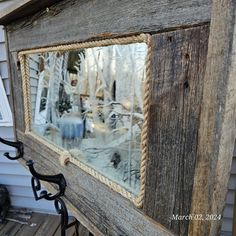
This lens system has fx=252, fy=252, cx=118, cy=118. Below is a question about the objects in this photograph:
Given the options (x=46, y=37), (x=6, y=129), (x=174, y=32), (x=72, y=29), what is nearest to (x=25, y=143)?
(x=46, y=37)

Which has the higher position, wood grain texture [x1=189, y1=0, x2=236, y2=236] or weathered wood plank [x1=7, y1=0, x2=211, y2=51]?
weathered wood plank [x1=7, y1=0, x2=211, y2=51]

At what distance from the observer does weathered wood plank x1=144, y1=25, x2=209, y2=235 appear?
406 millimetres

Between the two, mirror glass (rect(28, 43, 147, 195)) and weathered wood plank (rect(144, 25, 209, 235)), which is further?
mirror glass (rect(28, 43, 147, 195))

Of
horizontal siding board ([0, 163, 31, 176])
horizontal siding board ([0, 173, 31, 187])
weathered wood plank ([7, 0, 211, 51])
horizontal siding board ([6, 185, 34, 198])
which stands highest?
weathered wood plank ([7, 0, 211, 51])

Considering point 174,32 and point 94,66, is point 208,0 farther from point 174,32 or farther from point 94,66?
Answer: point 94,66

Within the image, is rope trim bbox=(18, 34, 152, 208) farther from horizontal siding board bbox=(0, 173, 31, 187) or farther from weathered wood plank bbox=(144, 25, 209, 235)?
horizontal siding board bbox=(0, 173, 31, 187)

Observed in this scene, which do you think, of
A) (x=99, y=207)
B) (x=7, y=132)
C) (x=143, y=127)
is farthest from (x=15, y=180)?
(x=143, y=127)

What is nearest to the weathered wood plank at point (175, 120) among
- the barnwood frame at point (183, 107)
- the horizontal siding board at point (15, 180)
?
the barnwood frame at point (183, 107)

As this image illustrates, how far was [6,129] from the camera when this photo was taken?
174 cm

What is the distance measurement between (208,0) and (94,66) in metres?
0.35

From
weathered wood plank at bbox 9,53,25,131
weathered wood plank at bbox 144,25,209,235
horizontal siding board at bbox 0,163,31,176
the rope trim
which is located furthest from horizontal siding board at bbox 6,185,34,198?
weathered wood plank at bbox 144,25,209,235

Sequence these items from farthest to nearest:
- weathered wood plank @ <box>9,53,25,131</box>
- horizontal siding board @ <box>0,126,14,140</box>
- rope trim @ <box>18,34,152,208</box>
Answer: horizontal siding board @ <box>0,126,14,140</box> < weathered wood plank @ <box>9,53,25,131</box> < rope trim @ <box>18,34,152,208</box>

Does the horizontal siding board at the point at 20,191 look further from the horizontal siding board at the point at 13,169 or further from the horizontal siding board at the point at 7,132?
the horizontal siding board at the point at 7,132

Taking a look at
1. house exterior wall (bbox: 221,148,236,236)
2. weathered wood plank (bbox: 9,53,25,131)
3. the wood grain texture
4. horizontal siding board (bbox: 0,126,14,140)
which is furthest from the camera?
horizontal siding board (bbox: 0,126,14,140)
